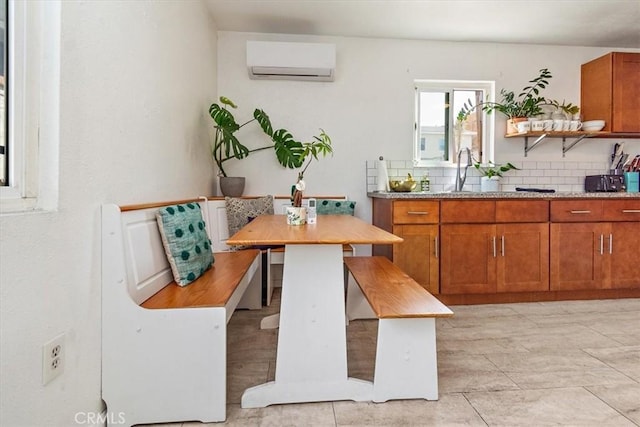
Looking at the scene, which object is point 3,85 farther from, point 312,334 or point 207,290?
point 312,334

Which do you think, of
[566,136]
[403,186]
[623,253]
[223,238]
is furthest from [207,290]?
[566,136]

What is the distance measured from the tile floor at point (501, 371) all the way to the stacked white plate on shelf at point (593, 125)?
159cm

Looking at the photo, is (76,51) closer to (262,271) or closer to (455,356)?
(262,271)

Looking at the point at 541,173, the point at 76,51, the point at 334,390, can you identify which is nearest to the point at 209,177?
the point at 76,51

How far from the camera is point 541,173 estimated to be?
349 cm

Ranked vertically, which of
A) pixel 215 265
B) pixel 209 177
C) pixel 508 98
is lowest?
pixel 215 265

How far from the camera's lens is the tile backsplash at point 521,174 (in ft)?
11.1

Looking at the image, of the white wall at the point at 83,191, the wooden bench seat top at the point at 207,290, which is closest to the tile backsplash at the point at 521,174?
the wooden bench seat top at the point at 207,290

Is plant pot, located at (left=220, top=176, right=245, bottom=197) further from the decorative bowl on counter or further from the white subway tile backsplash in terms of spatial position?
the white subway tile backsplash

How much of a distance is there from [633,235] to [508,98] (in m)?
1.55

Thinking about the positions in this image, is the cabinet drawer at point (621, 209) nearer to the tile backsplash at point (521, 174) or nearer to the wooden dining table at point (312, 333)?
the tile backsplash at point (521, 174)

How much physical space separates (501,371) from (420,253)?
3.68ft

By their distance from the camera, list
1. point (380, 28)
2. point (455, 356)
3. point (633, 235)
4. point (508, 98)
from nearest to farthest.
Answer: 1. point (455, 356)
2. point (633, 235)
3. point (380, 28)
4. point (508, 98)

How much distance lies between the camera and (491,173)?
326 centimetres
